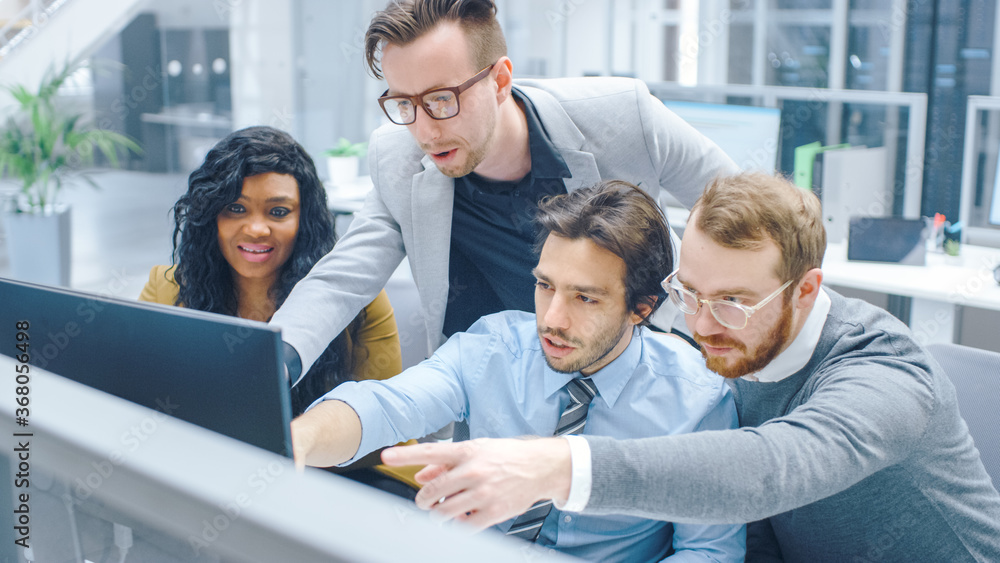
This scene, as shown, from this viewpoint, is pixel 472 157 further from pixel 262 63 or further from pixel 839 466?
pixel 262 63

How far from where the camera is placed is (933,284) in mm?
2873

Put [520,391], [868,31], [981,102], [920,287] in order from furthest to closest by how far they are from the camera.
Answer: [868,31], [981,102], [920,287], [520,391]

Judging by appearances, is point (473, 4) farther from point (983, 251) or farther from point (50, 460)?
point (983, 251)

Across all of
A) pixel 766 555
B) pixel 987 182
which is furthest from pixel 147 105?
pixel 766 555

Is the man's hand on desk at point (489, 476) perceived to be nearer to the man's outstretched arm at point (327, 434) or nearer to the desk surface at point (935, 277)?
the man's outstretched arm at point (327, 434)

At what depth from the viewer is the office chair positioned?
4.51 feet

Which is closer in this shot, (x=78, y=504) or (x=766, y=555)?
(x=78, y=504)

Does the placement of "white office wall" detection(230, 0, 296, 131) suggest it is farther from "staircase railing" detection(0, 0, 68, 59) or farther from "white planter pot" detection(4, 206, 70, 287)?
"white planter pot" detection(4, 206, 70, 287)

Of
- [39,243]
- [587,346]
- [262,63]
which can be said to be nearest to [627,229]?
[587,346]

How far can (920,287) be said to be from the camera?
2.84m

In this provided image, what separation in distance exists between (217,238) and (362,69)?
5183 millimetres

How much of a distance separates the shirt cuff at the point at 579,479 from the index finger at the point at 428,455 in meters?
0.11

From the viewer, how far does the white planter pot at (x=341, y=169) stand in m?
4.43

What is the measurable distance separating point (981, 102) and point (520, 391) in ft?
8.47
